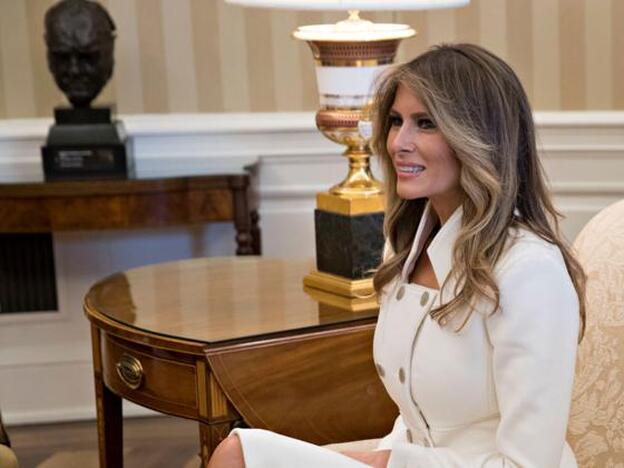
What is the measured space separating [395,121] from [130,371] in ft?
2.68

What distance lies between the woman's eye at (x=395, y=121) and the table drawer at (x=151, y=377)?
0.63m

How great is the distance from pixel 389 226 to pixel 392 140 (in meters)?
0.19

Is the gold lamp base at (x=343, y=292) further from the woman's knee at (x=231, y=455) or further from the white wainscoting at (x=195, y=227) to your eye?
the white wainscoting at (x=195, y=227)

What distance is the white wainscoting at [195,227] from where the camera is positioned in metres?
3.95

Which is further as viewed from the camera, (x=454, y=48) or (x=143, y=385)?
(x=143, y=385)

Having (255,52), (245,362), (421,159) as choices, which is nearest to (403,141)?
(421,159)

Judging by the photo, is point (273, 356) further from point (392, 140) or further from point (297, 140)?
point (297, 140)

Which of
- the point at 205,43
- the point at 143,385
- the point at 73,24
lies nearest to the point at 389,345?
the point at 143,385

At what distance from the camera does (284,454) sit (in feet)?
6.18

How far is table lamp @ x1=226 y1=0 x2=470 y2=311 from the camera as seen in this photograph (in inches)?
101

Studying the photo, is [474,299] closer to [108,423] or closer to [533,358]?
[533,358]

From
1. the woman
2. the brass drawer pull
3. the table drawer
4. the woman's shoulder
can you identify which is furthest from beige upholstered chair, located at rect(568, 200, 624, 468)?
the brass drawer pull

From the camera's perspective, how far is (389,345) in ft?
6.60

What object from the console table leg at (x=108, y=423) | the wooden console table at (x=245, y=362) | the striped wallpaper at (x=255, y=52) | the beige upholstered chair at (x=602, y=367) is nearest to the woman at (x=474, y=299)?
the beige upholstered chair at (x=602, y=367)
